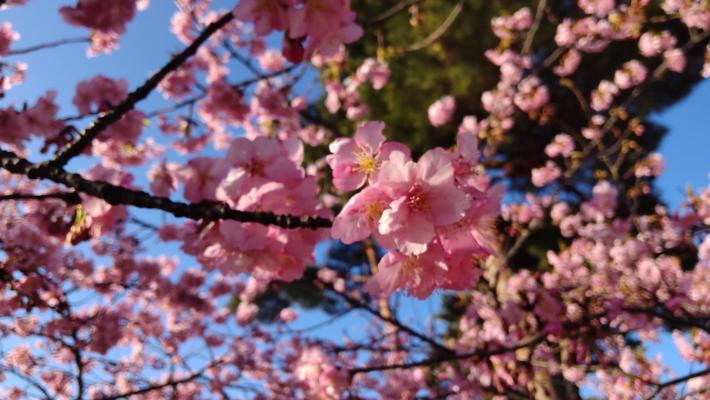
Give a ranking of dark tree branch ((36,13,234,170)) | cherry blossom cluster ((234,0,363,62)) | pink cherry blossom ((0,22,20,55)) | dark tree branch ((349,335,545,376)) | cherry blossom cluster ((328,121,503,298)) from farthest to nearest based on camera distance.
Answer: pink cherry blossom ((0,22,20,55))
dark tree branch ((349,335,545,376))
cherry blossom cluster ((234,0,363,62))
dark tree branch ((36,13,234,170))
cherry blossom cluster ((328,121,503,298))

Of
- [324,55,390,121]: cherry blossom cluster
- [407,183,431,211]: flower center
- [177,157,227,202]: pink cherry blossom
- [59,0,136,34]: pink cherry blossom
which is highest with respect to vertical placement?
[324,55,390,121]: cherry blossom cluster

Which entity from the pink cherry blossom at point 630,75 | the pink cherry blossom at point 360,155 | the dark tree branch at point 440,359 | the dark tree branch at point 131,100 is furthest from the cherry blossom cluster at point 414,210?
the pink cherry blossom at point 630,75

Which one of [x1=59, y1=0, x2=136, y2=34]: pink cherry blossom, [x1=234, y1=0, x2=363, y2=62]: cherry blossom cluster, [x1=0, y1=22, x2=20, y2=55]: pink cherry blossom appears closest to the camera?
[x1=234, y1=0, x2=363, y2=62]: cherry blossom cluster

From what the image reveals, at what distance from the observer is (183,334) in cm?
665

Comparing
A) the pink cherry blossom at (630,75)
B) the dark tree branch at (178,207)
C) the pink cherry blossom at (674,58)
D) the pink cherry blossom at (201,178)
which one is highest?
the pink cherry blossom at (630,75)

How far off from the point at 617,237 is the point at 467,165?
191 inches

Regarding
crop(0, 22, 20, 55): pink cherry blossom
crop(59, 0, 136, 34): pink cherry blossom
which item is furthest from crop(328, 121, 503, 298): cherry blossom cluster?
crop(0, 22, 20, 55): pink cherry blossom

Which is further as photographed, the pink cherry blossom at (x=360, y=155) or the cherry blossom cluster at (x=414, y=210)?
the pink cherry blossom at (x=360, y=155)

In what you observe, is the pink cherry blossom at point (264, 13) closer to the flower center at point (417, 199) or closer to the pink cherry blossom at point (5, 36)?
the flower center at point (417, 199)

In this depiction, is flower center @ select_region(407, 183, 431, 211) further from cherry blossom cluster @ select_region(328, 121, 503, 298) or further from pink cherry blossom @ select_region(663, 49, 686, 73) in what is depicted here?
pink cherry blossom @ select_region(663, 49, 686, 73)

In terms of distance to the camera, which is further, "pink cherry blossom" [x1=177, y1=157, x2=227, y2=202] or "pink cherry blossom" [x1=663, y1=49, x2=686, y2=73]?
"pink cherry blossom" [x1=663, y1=49, x2=686, y2=73]

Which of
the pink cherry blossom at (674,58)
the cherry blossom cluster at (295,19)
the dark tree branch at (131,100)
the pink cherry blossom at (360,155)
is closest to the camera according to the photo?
the pink cherry blossom at (360,155)

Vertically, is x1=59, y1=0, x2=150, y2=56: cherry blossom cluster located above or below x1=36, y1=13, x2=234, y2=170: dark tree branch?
above

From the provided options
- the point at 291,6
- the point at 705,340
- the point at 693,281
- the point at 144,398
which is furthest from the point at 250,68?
the point at 705,340
